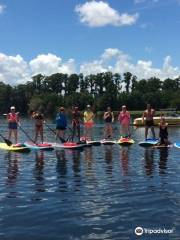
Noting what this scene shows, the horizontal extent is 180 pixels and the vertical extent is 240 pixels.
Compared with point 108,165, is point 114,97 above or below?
above

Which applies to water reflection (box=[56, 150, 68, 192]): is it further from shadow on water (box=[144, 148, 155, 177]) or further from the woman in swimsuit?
the woman in swimsuit

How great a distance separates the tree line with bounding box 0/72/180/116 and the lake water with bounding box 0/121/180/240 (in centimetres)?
12987

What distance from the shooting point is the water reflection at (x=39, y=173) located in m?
13.1

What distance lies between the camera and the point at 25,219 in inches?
390

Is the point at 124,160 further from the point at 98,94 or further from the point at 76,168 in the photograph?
the point at 98,94

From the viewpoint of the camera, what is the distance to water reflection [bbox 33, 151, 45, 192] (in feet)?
42.9

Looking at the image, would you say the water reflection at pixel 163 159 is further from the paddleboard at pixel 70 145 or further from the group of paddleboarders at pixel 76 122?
the paddleboard at pixel 70 145

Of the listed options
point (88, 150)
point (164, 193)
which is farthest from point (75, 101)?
point (164, 193)

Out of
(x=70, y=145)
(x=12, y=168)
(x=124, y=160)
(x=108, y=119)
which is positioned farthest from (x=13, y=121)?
(x=12, y=168)

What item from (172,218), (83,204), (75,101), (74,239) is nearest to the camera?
(74,239)

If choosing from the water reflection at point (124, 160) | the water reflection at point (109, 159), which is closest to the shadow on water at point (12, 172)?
the water reflection at point (109, 159)

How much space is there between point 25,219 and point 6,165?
794 cm

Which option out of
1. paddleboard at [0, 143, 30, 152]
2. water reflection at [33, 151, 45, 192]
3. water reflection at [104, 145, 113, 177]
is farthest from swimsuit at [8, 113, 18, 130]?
water reflection at [104, 145, 113, 177]

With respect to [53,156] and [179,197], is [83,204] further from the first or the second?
[53,156]
